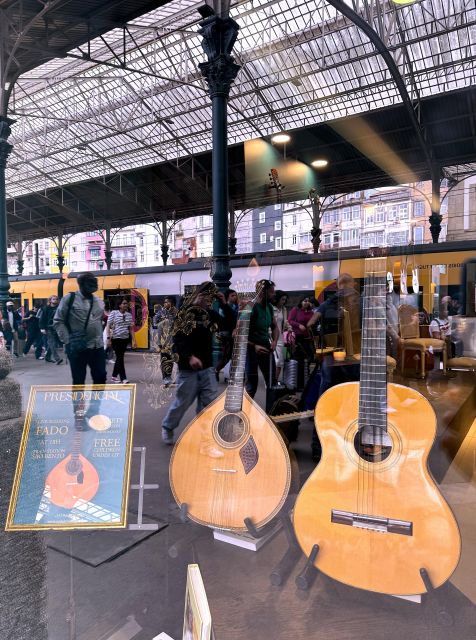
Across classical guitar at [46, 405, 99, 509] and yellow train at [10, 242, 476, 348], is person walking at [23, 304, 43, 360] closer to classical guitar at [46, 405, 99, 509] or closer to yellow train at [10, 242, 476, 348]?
yellow train at [10, 242, 476, 348]

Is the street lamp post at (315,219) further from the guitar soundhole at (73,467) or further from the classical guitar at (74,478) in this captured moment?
the guitar soundhole at (73,467)

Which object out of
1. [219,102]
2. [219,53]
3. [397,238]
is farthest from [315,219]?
[219,53]

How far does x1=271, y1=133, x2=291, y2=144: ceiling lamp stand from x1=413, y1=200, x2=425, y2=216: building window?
1.76 feet

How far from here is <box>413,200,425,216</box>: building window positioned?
1.60 metres

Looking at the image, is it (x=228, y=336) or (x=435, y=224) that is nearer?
(x=435, y=224)

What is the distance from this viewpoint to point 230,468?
1.67 m

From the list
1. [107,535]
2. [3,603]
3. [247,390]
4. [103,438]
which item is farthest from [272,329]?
[3,603]

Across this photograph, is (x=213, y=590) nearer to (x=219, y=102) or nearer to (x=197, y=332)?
(x=197, y=332)

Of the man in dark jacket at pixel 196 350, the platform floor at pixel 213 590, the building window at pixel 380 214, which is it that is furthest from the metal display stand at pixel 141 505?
the building window at pixel 380 214

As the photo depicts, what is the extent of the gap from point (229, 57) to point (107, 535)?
1.92 metres

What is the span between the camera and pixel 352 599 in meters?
1.48

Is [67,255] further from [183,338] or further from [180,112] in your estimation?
[180,112]

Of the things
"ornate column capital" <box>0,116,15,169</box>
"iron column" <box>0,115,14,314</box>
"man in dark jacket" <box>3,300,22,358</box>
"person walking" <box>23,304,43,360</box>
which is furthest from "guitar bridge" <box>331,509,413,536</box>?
"ornate column capital" <box>0,116,15,169</box>

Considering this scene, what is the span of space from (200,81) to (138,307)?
0.86 metres
